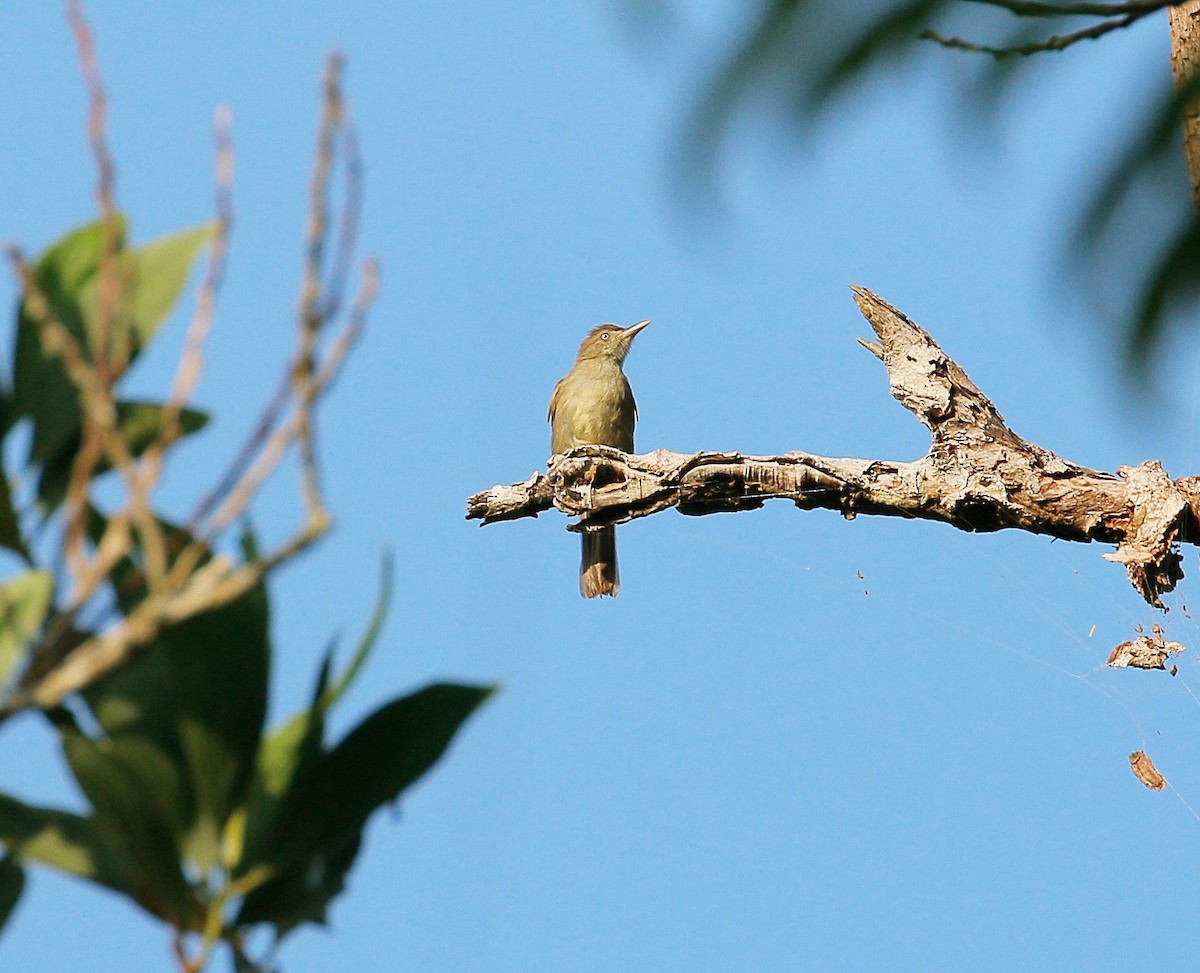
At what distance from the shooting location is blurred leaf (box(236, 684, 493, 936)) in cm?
130

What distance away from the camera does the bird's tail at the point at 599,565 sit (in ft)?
23.0

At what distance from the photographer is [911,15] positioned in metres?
0.86

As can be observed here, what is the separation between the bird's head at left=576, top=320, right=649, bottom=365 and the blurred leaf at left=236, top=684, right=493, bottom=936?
6998 mm

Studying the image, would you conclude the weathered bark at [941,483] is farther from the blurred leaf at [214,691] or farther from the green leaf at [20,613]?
the green leaf at [20,613]

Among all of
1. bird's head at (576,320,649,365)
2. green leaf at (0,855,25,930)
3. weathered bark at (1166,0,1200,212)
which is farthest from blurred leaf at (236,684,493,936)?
bird's head at (576,320,649,365)

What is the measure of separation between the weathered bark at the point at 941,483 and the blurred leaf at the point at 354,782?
217cm

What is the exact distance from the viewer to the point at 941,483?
3.30 m

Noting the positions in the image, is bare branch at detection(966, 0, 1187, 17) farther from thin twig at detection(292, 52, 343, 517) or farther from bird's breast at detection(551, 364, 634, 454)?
bird's breast at detection(551, 364, 634, 454)

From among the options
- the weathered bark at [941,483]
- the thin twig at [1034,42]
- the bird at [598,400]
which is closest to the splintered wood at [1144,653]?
the weathered bark at [941,483]

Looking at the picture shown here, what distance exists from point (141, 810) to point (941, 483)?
8.08 ft

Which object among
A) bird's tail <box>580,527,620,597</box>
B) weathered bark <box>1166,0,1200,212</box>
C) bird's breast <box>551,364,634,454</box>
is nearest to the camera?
weathered bark <box>1166,0,1200,212</box>

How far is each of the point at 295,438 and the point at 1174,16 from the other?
2.12 metres

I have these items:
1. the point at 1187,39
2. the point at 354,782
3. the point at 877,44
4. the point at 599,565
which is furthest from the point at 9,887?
the point at 599,565

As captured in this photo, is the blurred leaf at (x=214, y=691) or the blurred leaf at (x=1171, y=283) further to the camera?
the blurred leaf at (x=214, y=691)
